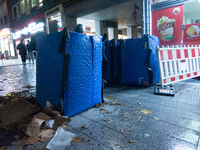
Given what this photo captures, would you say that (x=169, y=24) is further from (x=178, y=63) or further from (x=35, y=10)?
(x=35, y=10)

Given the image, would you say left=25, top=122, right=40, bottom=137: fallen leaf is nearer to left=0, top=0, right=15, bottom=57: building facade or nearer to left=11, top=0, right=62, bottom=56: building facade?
left=11, top=0, right=62, bottom=56: building facade

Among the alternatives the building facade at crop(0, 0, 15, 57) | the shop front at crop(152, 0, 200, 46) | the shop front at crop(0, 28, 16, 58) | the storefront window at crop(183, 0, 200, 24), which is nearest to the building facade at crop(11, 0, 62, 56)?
the building facade at crop(0, 0, 15, 57)

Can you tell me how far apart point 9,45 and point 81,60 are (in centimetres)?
3017

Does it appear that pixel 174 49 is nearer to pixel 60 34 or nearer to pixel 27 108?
pixel 60 34

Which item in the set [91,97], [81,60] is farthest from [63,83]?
[91,97]

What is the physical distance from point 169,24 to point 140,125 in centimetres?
480

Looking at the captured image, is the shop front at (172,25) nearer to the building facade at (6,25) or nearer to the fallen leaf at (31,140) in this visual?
the fallen leaf at (31,140)

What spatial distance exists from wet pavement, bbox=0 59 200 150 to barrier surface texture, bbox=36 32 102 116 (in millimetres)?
273

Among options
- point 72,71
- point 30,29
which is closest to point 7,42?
point 30,29

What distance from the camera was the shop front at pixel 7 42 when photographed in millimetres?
25169

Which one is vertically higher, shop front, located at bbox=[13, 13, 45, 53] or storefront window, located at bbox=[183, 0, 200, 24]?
shop front, located at bbox=[13, 13, 45, 53]

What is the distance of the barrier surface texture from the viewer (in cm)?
229

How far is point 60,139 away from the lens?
1.78m

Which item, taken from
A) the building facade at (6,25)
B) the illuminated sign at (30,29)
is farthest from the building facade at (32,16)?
the building facade at (6,25)
